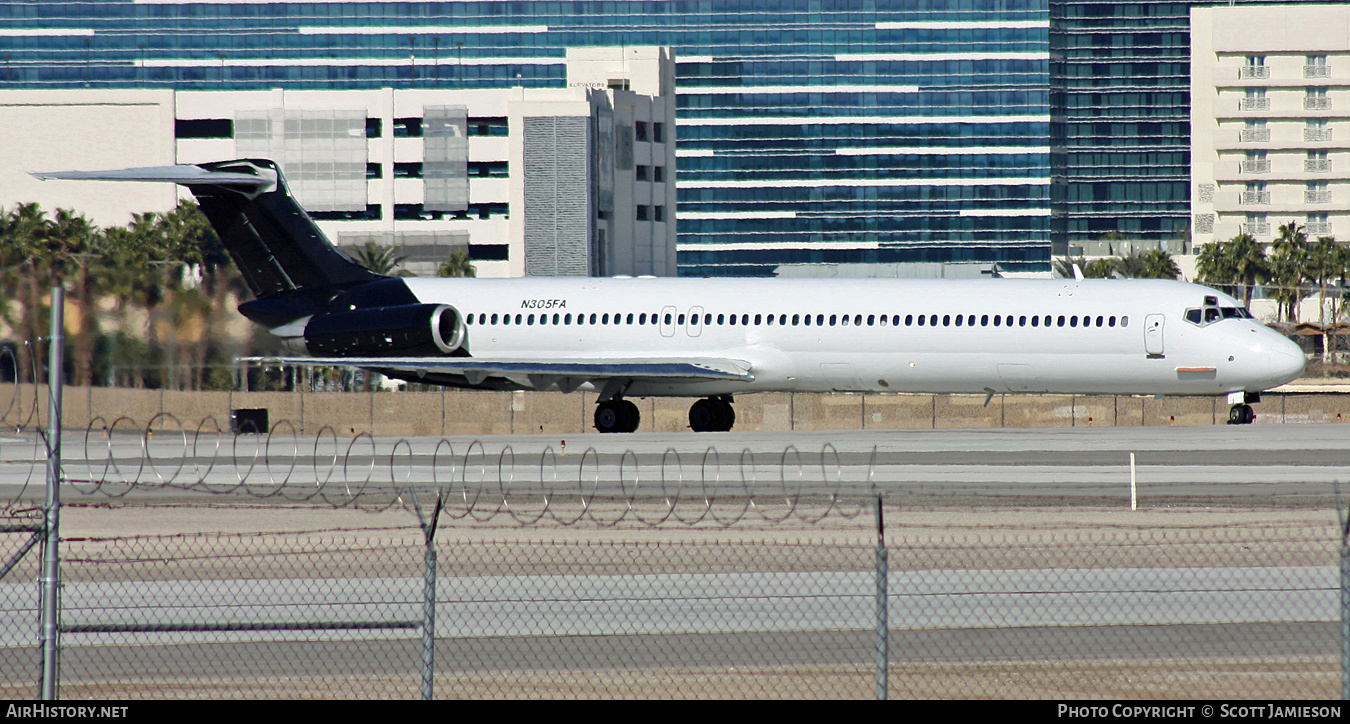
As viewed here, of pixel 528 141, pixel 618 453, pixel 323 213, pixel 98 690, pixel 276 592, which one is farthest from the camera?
pixel 323 213

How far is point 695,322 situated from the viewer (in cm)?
3909

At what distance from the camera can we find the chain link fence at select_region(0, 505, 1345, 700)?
39.3ft

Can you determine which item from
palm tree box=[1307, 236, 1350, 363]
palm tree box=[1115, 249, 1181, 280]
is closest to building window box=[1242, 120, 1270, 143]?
palm tree box=[1307, 236, 1350, 363]

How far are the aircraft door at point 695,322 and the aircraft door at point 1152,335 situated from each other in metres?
9.85

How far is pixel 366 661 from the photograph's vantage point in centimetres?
1285

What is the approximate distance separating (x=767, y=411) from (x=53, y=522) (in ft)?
131

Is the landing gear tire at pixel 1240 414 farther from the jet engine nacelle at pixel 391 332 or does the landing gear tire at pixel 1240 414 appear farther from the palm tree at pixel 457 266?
the palm tree at pixel 457 266

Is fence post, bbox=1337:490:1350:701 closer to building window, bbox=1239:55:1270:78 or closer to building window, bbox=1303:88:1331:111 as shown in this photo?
building window, bbox=1239:55:1270:78

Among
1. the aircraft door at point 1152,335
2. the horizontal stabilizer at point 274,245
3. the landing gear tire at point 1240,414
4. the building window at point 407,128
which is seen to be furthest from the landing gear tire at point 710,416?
the building window at point 407,128

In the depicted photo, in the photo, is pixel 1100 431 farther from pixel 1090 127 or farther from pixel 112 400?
pixel 1090 127

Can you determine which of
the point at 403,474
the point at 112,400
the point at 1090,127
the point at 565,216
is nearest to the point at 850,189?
the point at 1090,127

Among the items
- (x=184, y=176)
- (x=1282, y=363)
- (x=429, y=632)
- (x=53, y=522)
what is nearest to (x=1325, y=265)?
(x=1282, y=363)

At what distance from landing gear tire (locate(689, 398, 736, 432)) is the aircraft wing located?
1.82 m
